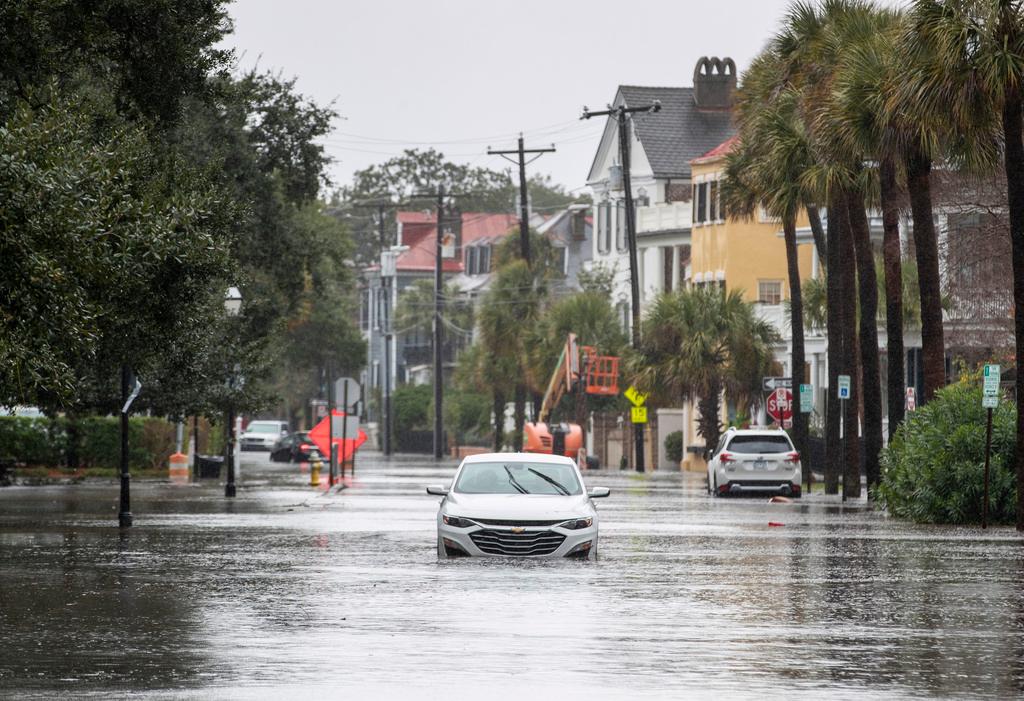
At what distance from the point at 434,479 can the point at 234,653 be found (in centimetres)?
4221

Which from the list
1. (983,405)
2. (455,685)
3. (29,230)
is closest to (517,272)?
(983,405)

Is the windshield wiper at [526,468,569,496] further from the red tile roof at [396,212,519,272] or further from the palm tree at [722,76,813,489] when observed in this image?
the red tile roof at [396,212,519,272]

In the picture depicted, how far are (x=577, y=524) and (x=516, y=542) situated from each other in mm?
695

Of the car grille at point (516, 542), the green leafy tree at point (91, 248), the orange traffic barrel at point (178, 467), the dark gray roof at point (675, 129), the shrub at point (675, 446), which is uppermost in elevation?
the dark gray roof at point (675, 129)

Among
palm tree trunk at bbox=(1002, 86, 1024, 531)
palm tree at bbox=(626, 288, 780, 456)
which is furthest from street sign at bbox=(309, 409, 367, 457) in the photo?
palm tree trunk at bbox=(1002, 86, 1024, 531)

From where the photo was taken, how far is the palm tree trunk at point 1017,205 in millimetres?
28516

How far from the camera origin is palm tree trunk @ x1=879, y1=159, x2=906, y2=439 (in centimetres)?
3812

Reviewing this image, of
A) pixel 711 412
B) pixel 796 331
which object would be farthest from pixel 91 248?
pixel 711 412

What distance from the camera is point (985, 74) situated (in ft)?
93.2

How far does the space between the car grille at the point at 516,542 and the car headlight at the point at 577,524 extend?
13 cm

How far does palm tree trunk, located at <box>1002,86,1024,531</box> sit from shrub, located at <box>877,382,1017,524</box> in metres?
2.16

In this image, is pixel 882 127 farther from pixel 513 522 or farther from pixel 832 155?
pixel 513 522

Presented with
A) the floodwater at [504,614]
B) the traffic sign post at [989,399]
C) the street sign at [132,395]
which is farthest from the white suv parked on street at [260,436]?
the traffic sign post at [989,399]

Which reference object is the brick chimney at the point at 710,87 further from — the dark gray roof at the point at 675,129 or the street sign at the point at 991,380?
the street sign at the point at 991,380
